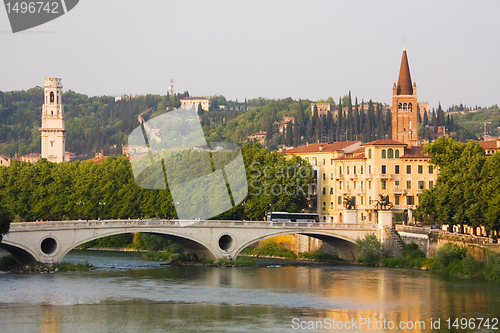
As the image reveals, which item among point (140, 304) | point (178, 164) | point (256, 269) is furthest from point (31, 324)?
point (178, 164)

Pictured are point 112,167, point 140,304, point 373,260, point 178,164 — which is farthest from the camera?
point 112,167

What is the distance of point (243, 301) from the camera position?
140 ft

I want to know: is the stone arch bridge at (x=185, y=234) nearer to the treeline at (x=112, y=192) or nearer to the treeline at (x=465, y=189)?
the treeline at (x=465, y=189)

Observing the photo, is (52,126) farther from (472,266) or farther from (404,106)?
(472,266)

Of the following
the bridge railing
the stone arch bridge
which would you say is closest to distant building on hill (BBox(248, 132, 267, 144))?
the stone arch bridge

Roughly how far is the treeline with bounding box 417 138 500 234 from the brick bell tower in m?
46.5

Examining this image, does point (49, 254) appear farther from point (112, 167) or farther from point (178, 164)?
point (112, 167)

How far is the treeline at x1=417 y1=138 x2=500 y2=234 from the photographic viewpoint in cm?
5241

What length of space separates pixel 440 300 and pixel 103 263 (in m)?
26.9

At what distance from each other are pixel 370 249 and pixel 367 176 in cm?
1200

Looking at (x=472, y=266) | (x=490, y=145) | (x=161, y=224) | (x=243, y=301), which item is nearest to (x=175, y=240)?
(x=161, y=224)

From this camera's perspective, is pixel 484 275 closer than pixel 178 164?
Yes

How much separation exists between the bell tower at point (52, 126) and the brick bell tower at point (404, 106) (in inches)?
1699

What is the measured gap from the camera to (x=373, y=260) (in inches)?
2345
